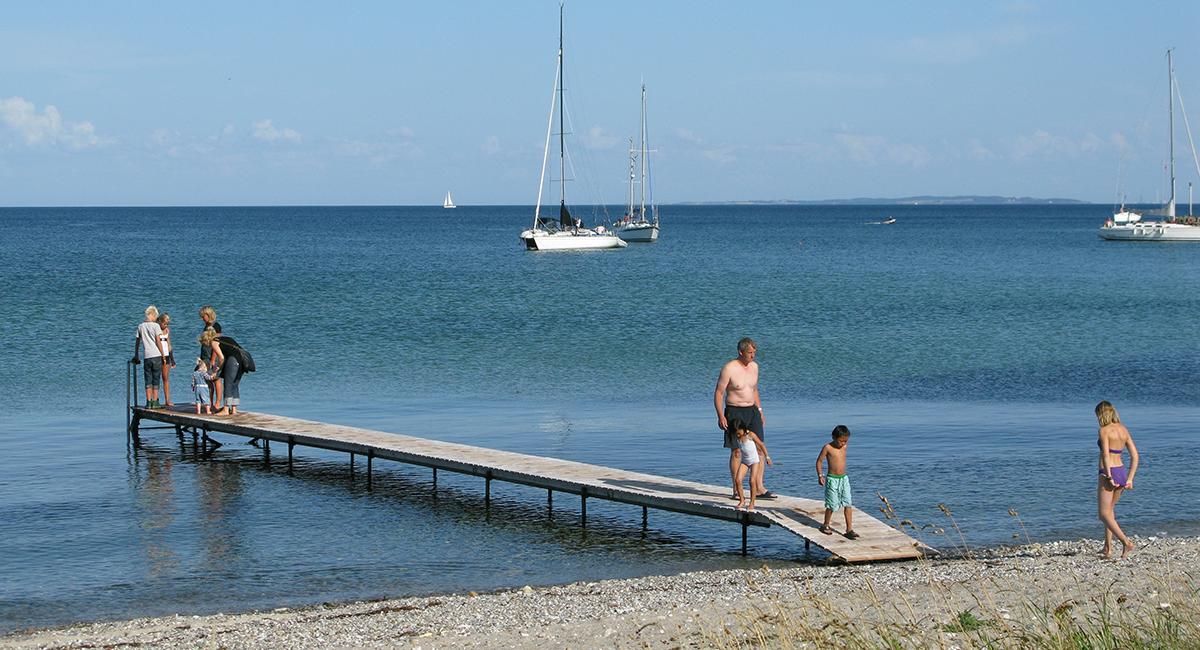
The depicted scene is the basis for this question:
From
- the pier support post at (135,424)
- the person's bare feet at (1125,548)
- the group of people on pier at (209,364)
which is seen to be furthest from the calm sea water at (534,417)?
the person's bare feet at (1125,548)

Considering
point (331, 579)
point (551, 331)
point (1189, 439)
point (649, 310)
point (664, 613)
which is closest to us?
point (664, 613)

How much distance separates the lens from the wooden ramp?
44.2 ft

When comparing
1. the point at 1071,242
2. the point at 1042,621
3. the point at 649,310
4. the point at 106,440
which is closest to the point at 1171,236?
the point at 1071,242

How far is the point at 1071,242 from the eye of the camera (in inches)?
4412

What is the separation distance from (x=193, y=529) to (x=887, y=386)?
16554 mm

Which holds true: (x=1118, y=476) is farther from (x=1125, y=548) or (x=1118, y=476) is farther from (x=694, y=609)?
(x=694, y=609)

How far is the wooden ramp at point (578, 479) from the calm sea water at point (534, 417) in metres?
0.49

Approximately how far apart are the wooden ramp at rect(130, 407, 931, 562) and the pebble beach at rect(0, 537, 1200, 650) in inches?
17.9

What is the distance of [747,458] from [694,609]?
3.10 m

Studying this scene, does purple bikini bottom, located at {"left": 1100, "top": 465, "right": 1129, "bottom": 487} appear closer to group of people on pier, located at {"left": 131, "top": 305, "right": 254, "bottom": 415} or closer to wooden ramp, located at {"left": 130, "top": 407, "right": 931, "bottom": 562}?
wooden ramp, located at {"left": 130, "top": 407, "right": 931, "bottom": 562}

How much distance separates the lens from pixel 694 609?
36.5 feet

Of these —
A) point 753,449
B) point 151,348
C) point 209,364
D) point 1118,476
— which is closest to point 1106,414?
point 1118,476

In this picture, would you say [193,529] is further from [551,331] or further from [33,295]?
[33,295]

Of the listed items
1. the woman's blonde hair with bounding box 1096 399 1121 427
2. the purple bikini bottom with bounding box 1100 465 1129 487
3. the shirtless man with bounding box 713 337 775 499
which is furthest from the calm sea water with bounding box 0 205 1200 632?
the woman's blonde hair with bounding box 1096 399 1121 427
